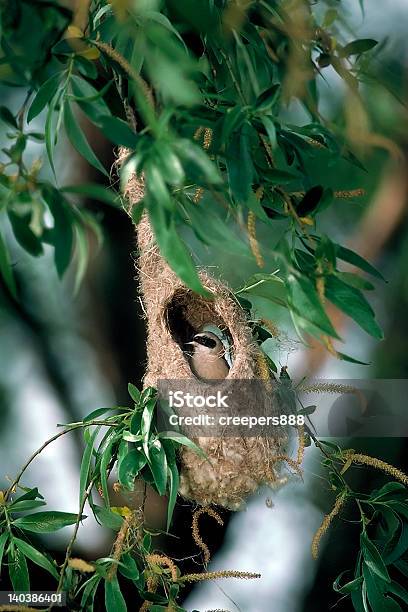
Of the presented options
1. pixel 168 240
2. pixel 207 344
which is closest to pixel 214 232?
pixel 168 240

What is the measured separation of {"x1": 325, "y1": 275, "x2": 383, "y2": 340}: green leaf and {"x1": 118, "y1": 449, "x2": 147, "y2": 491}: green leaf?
712mm

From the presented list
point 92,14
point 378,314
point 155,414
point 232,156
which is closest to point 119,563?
point 155,414

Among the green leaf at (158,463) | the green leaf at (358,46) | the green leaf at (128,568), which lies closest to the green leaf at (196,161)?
the green leaf at (358,46)

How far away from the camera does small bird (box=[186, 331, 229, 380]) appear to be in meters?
2.35

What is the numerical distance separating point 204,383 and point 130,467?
399mm

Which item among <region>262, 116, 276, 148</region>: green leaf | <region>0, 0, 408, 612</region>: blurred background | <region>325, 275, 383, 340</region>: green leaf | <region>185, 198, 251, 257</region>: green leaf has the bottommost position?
<region>0, 0, 408, 612</region>: blurred background

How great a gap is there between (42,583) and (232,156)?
63.8 inches

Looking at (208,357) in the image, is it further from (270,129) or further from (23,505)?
(270,129)

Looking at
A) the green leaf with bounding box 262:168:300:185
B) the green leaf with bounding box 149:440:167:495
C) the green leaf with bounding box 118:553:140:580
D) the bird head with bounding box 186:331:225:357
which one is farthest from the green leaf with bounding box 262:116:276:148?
the bird head with bounding box 186:331:225:357

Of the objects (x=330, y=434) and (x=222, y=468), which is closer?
(x=222, y=468)

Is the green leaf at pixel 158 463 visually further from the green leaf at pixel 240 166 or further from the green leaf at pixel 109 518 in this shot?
the green leaf at pixel 240 166

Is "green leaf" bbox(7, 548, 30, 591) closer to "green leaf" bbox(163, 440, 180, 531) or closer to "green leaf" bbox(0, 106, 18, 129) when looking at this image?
"green leaf" bbox(163, 440, 180, 531)

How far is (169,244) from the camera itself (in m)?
1.03

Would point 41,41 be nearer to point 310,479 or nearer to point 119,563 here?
point 119,563
